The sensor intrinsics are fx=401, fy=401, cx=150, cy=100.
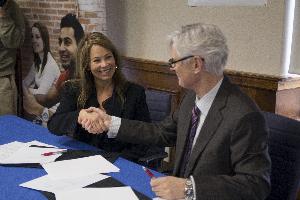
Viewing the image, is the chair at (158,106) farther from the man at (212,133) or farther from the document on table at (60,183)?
the document on table at (60,183)

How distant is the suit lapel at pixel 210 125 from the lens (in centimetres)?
169

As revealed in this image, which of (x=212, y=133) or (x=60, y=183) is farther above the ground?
(x=212, y=133)

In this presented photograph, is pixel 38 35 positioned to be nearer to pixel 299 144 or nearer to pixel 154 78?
pixel 154 78

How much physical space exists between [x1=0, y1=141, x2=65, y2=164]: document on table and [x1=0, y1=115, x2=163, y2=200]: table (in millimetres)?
72

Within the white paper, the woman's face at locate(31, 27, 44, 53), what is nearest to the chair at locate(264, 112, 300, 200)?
the white paper

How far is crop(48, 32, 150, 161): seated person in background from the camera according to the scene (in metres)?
2.60

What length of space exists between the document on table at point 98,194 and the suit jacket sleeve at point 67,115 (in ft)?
2.58

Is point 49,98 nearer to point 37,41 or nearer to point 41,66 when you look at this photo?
point 41,66

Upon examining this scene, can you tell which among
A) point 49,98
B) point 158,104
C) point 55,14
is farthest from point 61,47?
point 158,104

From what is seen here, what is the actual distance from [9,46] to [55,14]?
0.65m

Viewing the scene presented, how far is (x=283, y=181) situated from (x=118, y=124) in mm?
886

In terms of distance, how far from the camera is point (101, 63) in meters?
2.61

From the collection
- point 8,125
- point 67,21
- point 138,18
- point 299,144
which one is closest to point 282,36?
point 299,144

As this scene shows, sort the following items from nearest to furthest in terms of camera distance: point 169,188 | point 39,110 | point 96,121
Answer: point 169,188, point 96,121, point 39,110
